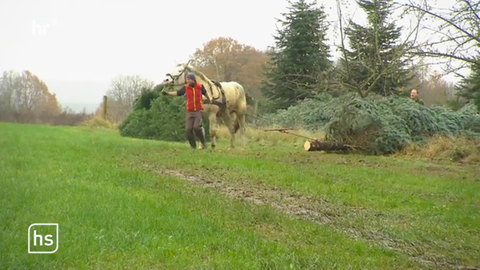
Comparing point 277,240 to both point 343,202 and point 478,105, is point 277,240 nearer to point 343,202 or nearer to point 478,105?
point 343,202

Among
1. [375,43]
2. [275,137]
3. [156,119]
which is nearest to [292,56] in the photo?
[275,137]

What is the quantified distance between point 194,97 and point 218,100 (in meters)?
1.54

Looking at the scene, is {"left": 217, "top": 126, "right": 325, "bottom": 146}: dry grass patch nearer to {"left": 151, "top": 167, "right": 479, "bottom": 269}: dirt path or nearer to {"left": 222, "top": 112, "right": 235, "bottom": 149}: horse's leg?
{"left": 222, "top": 112, "right": 235, "bottom": 149}: horse's leg

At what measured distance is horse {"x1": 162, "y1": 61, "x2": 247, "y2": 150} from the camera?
45.5ft

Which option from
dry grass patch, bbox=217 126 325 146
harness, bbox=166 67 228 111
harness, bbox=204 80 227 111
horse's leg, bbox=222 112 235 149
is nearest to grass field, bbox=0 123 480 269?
harness, bbox=166 67 228 111

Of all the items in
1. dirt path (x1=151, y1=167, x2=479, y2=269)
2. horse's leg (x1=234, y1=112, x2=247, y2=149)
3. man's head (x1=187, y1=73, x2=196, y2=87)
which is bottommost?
dirt path (x1=151, y1=167, x2=479, y2=269)

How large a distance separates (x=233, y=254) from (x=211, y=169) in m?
5.64

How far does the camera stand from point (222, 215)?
5.94 meters

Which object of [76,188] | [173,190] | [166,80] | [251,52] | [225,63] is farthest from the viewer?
[251,52]

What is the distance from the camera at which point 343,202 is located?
7.59 m

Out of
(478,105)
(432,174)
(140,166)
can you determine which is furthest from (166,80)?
(478,105)

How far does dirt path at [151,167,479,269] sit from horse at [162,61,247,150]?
499 cm

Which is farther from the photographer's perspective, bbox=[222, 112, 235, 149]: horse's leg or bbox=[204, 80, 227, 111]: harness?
bbox=[222, 112, 235, 149]: horse's leg

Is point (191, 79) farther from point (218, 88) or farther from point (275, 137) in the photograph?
point (275, 137)
